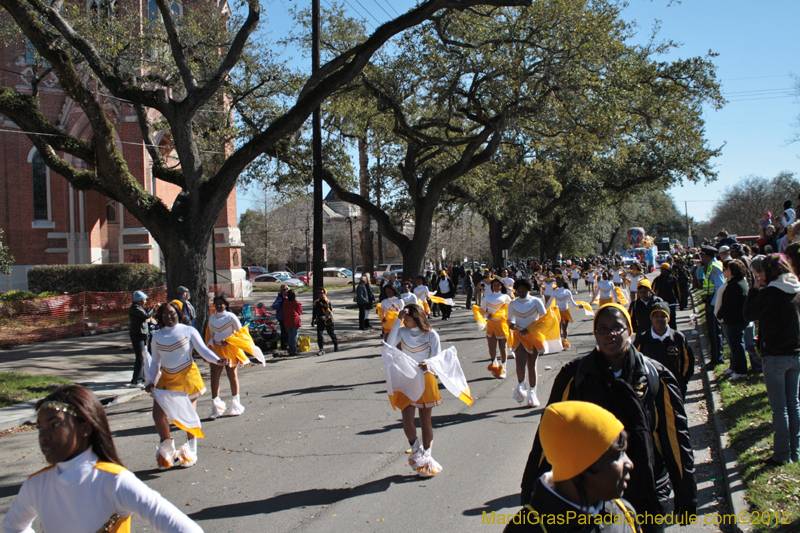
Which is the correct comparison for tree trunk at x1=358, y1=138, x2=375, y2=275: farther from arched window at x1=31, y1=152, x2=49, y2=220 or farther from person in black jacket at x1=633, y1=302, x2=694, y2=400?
person in black jacket at x1=633, y1=302, x2=694, y2=400

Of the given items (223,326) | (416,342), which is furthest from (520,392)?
(223,326)

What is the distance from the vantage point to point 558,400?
323 cm

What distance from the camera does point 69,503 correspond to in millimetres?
2578

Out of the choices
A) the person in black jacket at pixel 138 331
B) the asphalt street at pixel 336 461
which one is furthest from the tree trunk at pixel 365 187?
the asphalt street at pixel 336 461

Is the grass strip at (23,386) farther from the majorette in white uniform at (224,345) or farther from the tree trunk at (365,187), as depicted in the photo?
the tree trunk at (365,187)

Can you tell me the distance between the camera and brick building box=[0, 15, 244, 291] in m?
27.2

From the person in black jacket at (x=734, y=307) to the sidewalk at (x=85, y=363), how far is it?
31.6 feet

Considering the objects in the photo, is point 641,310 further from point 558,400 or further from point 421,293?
point 421,293

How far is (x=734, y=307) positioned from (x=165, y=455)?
744cm

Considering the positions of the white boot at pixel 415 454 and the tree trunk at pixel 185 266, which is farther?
the tree trunk at pixel 185 266

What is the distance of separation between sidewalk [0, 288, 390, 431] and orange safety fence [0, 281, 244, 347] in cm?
53

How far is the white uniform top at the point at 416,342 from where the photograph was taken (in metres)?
6.37

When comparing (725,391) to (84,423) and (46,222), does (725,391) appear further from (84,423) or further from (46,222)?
(46,222)

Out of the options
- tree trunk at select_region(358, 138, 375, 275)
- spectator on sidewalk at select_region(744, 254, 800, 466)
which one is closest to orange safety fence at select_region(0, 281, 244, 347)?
tree trunk at select_region(358, 138, 375, 275)
